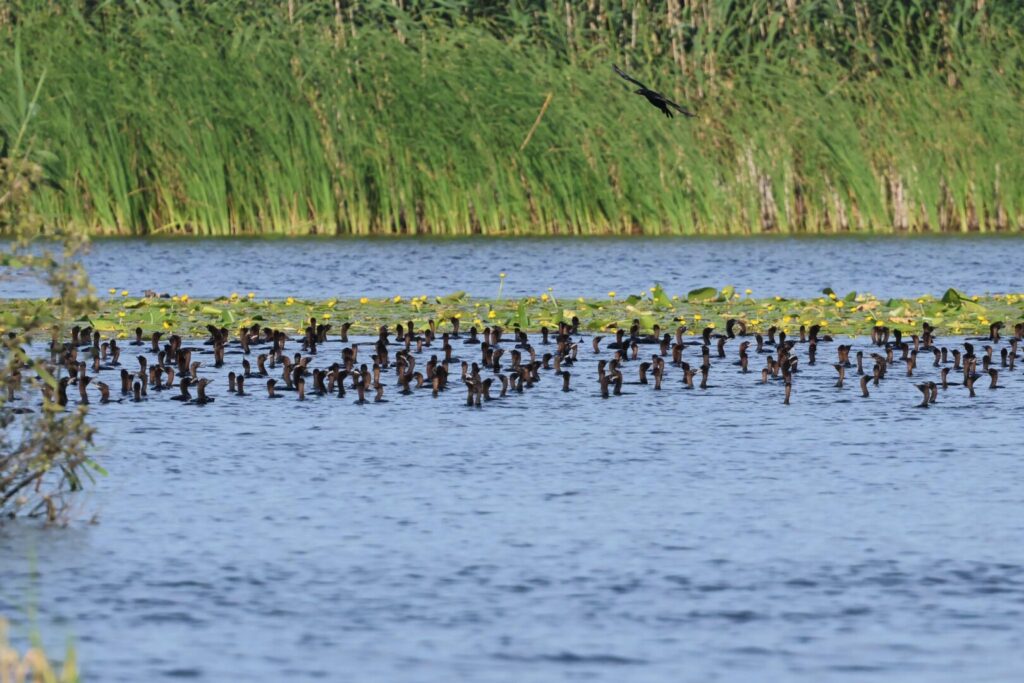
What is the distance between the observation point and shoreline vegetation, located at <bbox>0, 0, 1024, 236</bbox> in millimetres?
29281

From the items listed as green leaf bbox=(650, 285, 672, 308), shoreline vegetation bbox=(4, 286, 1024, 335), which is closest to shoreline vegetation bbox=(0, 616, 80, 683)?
shoreline vegetation bbox=(4, 286, 1024, 335)

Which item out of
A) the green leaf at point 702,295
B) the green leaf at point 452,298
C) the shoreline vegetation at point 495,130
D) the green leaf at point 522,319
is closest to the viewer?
the green leaf at point 522,319

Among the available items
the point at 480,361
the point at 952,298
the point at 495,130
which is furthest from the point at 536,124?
the point at 480,361

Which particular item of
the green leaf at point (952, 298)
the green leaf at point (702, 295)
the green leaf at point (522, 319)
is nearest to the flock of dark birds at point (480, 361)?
the green leaf at point (522, 319)

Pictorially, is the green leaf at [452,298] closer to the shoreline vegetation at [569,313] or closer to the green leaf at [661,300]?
the shoreline vegetation at [569,313]

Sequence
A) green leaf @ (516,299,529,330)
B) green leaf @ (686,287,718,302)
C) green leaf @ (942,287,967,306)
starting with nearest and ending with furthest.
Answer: green leaf @ (516,299,529,330) < green leaf @ (942,287,967,306) < green leaf @ (686,287,718,302)

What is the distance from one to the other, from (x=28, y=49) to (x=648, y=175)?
327 inches

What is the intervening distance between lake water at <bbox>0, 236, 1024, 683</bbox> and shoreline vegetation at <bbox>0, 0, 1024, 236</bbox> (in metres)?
14.5

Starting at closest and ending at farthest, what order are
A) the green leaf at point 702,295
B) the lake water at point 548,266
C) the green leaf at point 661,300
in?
the green leaf at point 661,300 → the green leaf at point 702,295 → the lake water at point 548,266

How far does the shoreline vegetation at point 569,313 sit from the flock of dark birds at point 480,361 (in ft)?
0.73

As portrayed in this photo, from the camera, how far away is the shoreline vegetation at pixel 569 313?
61.1 feet

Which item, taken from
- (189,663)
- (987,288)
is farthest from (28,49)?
(189,663)

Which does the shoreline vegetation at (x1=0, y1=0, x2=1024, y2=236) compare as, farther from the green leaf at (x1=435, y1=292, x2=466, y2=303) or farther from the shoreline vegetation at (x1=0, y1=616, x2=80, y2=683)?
the shoreline vegetation at (x1=0, y1=616, x2=80, y2=683)

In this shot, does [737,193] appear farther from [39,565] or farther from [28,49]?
[39,565]
